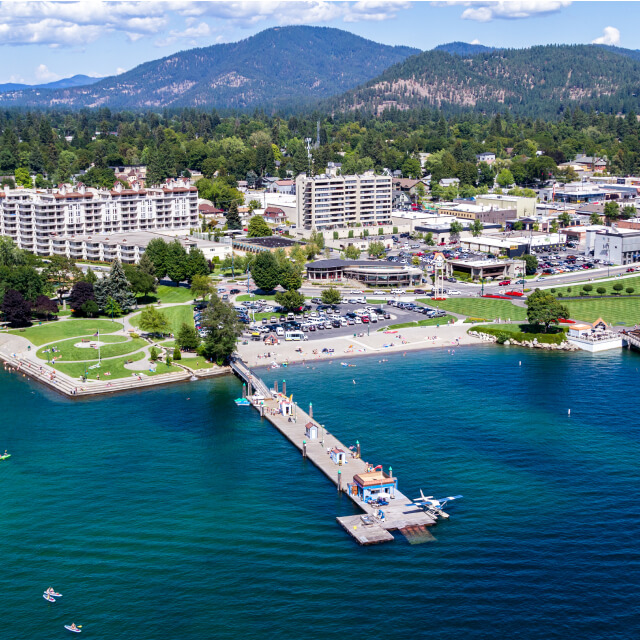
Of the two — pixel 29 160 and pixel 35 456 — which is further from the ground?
pixel 29 160

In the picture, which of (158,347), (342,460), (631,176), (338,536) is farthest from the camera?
(631,176)

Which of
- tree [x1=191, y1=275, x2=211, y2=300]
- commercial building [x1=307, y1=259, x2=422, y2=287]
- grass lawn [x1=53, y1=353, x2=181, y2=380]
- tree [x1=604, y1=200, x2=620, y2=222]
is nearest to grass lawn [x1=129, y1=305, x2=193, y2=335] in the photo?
tree [x1=191, y1=275, x2=211, y2=300]

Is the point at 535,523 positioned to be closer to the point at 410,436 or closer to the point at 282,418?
the point at 410,436

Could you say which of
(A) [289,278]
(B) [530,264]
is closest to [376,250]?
(B) [530,264]

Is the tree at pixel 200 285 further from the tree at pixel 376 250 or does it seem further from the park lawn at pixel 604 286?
the park lawn at pixel 604 286

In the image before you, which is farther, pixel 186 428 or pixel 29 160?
pixel 29 160

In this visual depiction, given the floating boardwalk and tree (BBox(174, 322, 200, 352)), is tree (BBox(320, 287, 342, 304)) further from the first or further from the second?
the floating boardwalk

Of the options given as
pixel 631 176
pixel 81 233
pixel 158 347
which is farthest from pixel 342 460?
pixel 631 176
